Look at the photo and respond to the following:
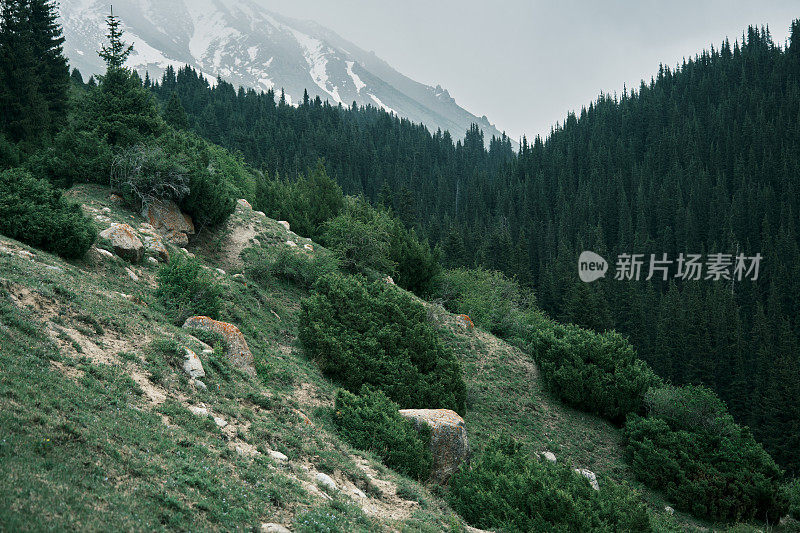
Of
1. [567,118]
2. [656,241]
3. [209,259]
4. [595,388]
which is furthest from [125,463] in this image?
[567,118]

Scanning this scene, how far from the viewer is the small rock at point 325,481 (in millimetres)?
9384

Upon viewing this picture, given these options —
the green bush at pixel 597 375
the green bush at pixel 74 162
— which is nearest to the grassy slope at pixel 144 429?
the green bush at pixel 597 375

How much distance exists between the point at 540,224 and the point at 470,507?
11150cm

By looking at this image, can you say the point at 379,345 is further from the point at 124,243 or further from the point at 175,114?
the point at 175,114

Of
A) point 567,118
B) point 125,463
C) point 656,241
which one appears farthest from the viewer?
point 567,118

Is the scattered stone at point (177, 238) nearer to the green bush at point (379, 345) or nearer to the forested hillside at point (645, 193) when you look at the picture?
the green bush at point (379, 345)

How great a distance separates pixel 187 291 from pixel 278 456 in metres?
8.27

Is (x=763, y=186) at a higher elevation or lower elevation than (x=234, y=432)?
higher

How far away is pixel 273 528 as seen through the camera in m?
6.91

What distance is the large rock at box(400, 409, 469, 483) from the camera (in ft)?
44.1

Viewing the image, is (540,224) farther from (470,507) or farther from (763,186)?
(470,507)

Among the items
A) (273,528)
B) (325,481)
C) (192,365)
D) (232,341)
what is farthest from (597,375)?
(273,528)

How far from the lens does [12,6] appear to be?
4112 centimetres

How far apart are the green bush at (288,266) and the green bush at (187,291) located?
756 centimetres
